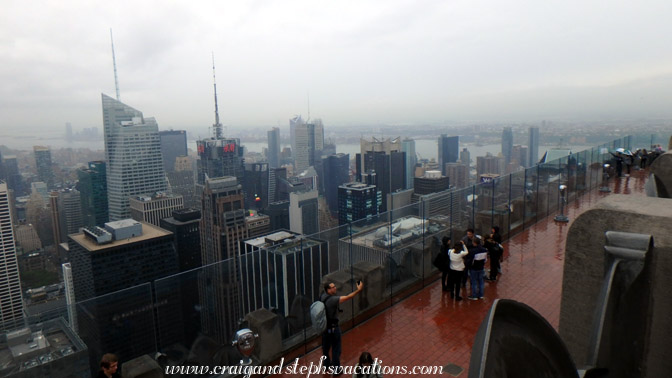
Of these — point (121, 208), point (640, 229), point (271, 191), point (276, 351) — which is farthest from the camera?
point (271, 191)

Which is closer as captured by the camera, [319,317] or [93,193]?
[319,317]

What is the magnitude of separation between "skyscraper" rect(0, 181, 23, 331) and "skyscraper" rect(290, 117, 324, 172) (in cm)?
9721

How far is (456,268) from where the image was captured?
8.21 metres

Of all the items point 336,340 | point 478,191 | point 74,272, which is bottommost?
point 74,272

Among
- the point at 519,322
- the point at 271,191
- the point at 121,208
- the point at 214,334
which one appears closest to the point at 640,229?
A: the point at 519,322

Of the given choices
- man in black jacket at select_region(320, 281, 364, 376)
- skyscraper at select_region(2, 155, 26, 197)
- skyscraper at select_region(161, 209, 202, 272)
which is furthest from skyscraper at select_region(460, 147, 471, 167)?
man in black jacket at select_region(320, 281, 364, 376)

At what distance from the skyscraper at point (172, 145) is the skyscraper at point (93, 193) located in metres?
31.2

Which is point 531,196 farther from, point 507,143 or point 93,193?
point 93,193

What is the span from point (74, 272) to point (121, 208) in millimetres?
51364

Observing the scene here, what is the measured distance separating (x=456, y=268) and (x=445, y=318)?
3.05 feet

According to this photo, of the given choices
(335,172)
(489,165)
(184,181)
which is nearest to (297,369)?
(489,165)

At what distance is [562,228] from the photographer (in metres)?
13.2

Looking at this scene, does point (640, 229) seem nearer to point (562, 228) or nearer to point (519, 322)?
point (519, 322)

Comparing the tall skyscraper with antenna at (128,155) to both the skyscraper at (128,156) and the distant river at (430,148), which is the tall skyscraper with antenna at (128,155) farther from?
the distant river at (430,148)
